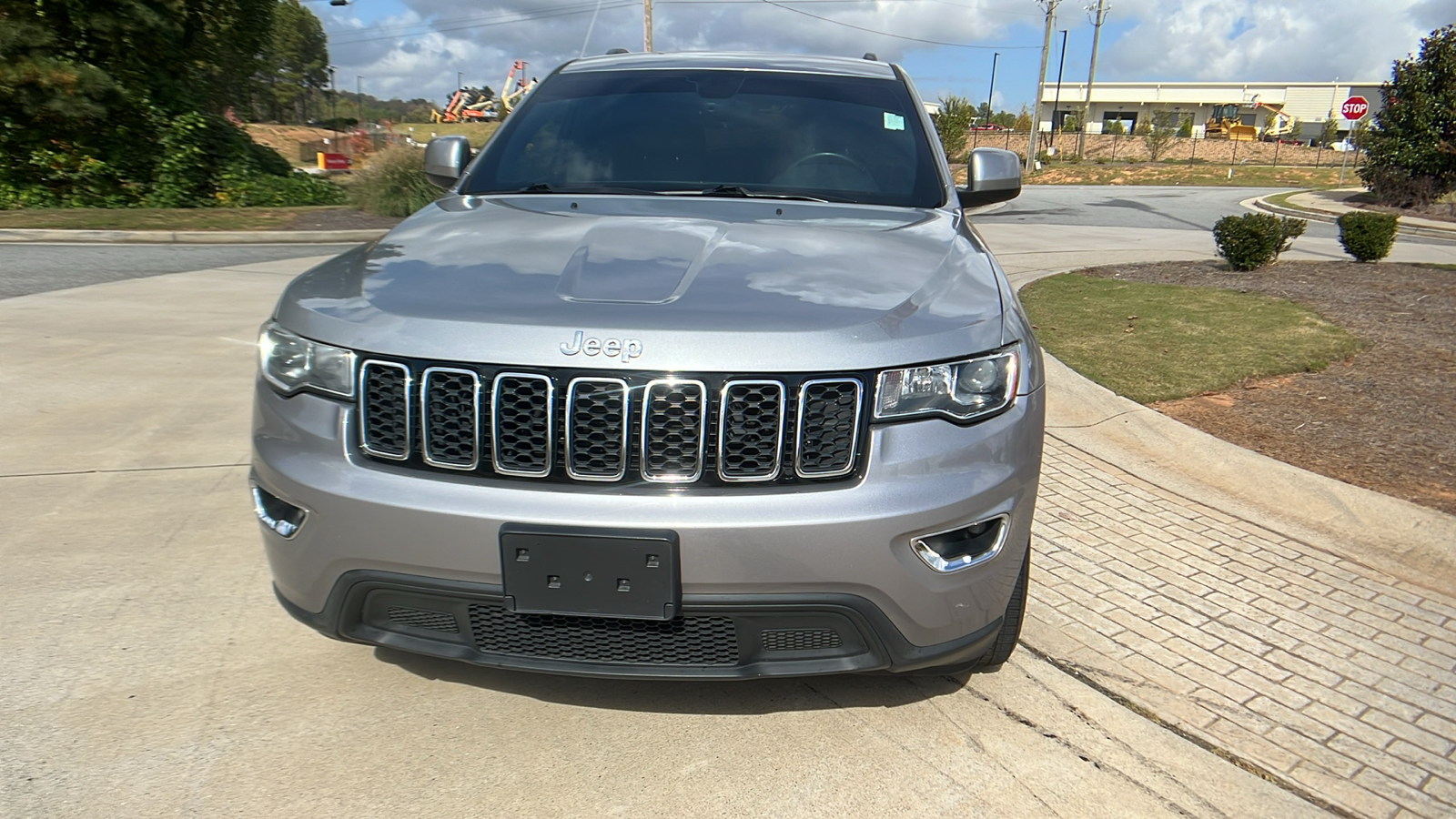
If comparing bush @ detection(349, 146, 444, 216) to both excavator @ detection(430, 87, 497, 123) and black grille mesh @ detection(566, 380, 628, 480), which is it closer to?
black grille mesh @ detection(566, 380, 628, 480)

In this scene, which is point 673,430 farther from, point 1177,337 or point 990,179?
point 1177,337

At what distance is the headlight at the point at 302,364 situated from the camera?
2.39 metres

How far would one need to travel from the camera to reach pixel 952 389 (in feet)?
7.71

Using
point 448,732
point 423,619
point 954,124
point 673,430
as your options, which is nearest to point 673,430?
point 673,430

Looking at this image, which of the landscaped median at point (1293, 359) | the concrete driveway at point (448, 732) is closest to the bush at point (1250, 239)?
the landscaped median at point (1293, 359)

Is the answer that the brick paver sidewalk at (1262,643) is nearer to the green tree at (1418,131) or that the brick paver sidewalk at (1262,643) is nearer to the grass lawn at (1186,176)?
the green tree at (1418,131)

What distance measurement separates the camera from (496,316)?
230 centimetres

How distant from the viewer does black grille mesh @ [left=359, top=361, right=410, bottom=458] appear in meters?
2.33

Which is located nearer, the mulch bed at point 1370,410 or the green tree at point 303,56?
the mulch bed at point 1370,410

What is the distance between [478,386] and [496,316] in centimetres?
16

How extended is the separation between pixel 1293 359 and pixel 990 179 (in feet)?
12.6

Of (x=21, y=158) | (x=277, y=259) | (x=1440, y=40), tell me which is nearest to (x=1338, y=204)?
(x=1440, y=40)

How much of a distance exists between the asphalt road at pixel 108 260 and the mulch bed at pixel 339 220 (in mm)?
1178

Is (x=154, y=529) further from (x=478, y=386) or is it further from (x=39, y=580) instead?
(x=478, y=386)
